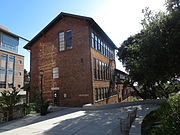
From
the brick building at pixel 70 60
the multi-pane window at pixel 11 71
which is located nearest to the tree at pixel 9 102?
the brick building at pixel 70 60

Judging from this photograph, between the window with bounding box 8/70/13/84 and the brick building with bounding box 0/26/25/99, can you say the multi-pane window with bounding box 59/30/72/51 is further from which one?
the window with bounding box 8/70/13/84

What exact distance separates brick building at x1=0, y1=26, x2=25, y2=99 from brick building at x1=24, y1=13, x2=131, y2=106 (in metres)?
15.2

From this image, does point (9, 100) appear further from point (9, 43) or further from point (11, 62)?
point (9, 43)

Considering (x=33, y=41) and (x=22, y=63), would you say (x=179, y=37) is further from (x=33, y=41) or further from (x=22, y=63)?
(x=22, y=63)

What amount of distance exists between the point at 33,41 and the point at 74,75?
976 centimetres

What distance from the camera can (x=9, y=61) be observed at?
34719 mm

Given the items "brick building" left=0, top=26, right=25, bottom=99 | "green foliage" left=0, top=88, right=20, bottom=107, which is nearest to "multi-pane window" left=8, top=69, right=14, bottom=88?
"brick building" left=0, top=26, right=25, bottom=99

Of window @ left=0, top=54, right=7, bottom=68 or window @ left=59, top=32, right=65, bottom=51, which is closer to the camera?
window @ left=59, top=32, right=65, bottom=51

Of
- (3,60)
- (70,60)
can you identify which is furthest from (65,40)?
(3,60)

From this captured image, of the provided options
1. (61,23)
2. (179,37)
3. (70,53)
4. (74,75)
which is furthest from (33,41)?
(179,37)

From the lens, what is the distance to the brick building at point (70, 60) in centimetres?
1738

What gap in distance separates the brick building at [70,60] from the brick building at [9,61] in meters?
15.2

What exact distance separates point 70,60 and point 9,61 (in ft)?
77.3

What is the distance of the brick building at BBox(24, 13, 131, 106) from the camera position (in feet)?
57.0
